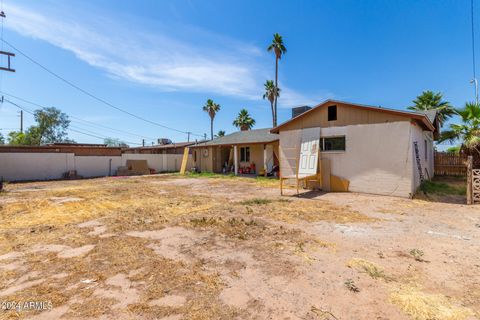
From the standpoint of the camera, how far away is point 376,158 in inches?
370

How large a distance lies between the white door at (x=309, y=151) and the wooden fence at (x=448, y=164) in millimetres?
11659

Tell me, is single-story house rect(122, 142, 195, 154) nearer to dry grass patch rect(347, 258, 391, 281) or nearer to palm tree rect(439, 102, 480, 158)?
palm tree rect(439, 102, 480, 158)

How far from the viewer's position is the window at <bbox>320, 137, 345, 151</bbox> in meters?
10.4

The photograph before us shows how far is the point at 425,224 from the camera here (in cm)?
554

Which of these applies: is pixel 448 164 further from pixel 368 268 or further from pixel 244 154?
pixel 368 268

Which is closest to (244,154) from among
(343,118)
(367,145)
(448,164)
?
(343,118)

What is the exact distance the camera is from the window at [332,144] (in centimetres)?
1036

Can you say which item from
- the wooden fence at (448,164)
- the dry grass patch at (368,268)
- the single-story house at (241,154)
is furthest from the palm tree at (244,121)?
the dry grass patch at (368,268)

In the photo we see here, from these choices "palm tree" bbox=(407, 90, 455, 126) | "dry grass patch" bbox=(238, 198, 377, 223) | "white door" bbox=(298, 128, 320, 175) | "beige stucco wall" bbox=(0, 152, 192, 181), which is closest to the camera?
"dry grass patch" bbox=(238, 198, 377, 223)

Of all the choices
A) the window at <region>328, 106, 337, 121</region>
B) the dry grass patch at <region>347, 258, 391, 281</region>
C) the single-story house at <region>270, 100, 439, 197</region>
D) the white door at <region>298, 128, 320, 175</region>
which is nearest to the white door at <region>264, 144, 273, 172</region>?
the single-story house at <region>270, 100, 439, 197</region>

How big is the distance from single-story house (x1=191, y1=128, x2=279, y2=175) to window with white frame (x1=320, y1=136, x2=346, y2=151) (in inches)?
218

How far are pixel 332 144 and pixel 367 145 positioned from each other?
1460 millimetres

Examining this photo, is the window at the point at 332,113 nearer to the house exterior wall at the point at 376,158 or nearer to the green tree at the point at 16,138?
the house exterior wall at the point at 376,158

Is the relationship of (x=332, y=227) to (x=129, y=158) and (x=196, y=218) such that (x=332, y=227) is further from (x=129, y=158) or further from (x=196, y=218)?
(x=129, y=158)
